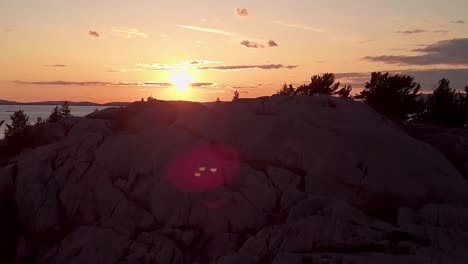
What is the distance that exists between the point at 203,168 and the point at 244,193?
3.17m

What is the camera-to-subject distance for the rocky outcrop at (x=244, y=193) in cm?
1994

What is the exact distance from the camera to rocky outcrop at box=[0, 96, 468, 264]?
19.9 meters

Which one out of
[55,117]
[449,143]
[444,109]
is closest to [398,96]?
[444,109]

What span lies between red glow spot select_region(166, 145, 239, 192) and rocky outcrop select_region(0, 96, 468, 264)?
6cm

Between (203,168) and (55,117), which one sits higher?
(55,117)

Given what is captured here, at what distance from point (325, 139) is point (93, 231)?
13166 mm

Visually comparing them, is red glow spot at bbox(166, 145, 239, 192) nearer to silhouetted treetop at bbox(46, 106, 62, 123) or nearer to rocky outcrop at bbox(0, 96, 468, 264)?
rocky outcrop at bbox(0, 96, 468, 264)

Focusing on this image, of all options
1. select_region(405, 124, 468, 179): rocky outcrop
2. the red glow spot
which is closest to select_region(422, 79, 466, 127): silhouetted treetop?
select_region(405, 124, 468, 179): rocky outcrop

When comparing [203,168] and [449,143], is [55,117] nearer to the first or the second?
[203,168]

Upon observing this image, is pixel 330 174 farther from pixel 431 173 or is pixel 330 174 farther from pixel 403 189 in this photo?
pixel 431 173

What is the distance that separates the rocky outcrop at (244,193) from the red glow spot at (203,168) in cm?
6

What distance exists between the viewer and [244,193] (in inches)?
939

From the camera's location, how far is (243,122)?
2959 cm

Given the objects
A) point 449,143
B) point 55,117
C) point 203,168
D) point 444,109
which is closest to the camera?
point 203,168
